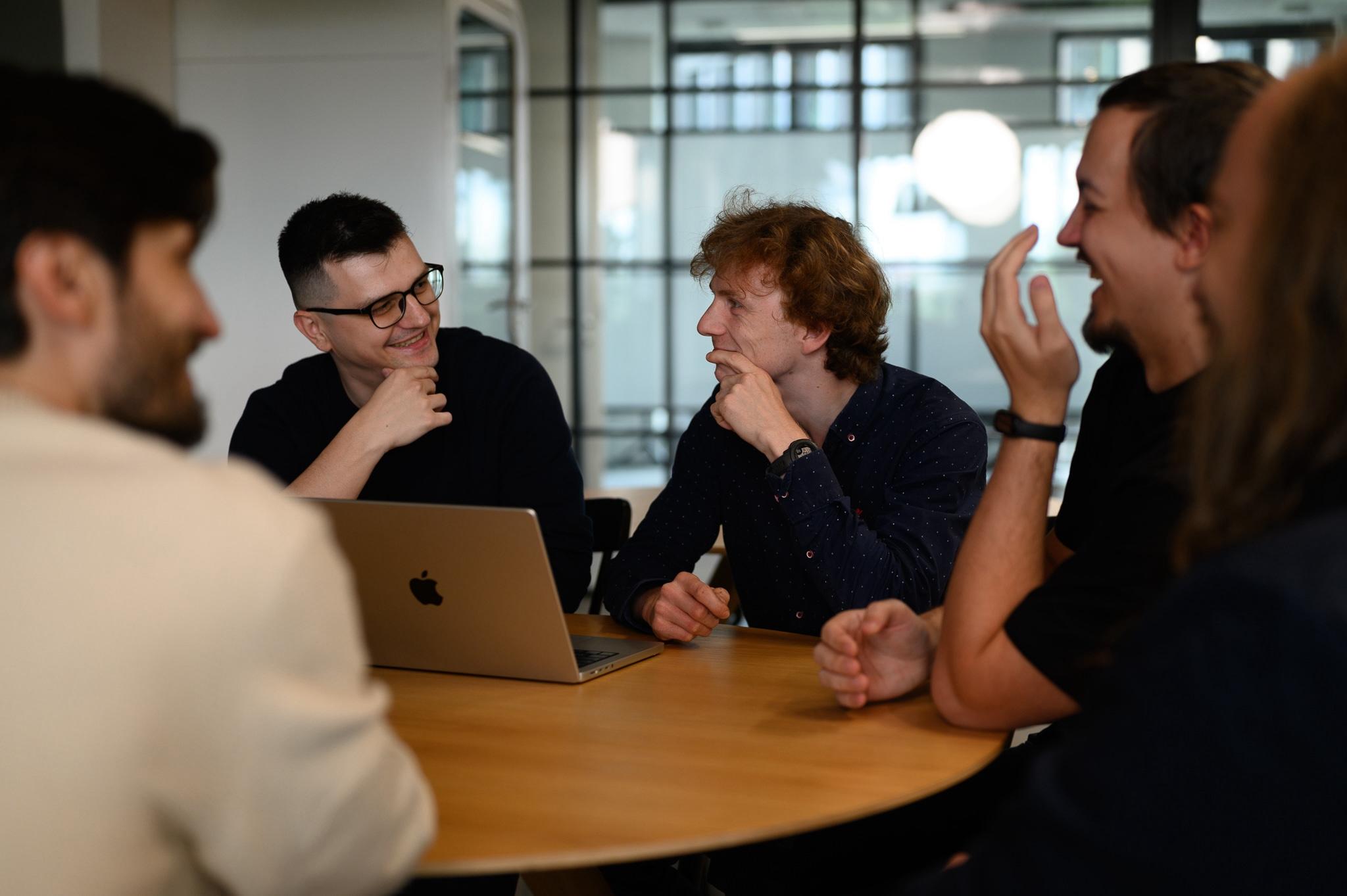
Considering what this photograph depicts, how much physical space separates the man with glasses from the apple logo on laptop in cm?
64

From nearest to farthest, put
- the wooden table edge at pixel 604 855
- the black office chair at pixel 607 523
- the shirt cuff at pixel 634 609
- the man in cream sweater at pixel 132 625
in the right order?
the man in cream sweater at pixel 132 625 → the wooden table edge at pixel 604 855 → the shirt cuff at pixel 634 609 → the black office chair at pixel 607 523

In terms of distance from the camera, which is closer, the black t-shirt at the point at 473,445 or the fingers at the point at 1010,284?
the fingers at the point at 1010,284

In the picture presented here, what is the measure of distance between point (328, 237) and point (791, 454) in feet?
3.25

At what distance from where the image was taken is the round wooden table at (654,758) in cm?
111

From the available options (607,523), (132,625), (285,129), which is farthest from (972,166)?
(132,625)

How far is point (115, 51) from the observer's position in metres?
4.93

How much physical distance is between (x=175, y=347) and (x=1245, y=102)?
1.14 m

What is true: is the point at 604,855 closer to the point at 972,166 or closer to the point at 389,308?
the point at 389,308

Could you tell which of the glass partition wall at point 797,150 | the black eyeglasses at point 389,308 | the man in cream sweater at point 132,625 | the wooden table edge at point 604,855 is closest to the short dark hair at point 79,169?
the man in cream sweater at point 132,625

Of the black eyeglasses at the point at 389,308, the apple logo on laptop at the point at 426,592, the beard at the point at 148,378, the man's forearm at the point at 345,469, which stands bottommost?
the apple logo on laptop at the point at 426,592

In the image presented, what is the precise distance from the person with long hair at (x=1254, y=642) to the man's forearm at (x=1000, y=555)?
22.3 inches

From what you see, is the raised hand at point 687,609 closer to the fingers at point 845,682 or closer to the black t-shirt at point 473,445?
the fingers at point 845,682

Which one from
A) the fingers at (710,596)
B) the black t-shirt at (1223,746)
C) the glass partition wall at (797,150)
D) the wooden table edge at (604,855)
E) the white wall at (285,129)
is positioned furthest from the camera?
the glass partition wall at (797,150)

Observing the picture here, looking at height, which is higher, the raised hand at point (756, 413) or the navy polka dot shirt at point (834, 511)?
the raised hand at point (756, 413)
